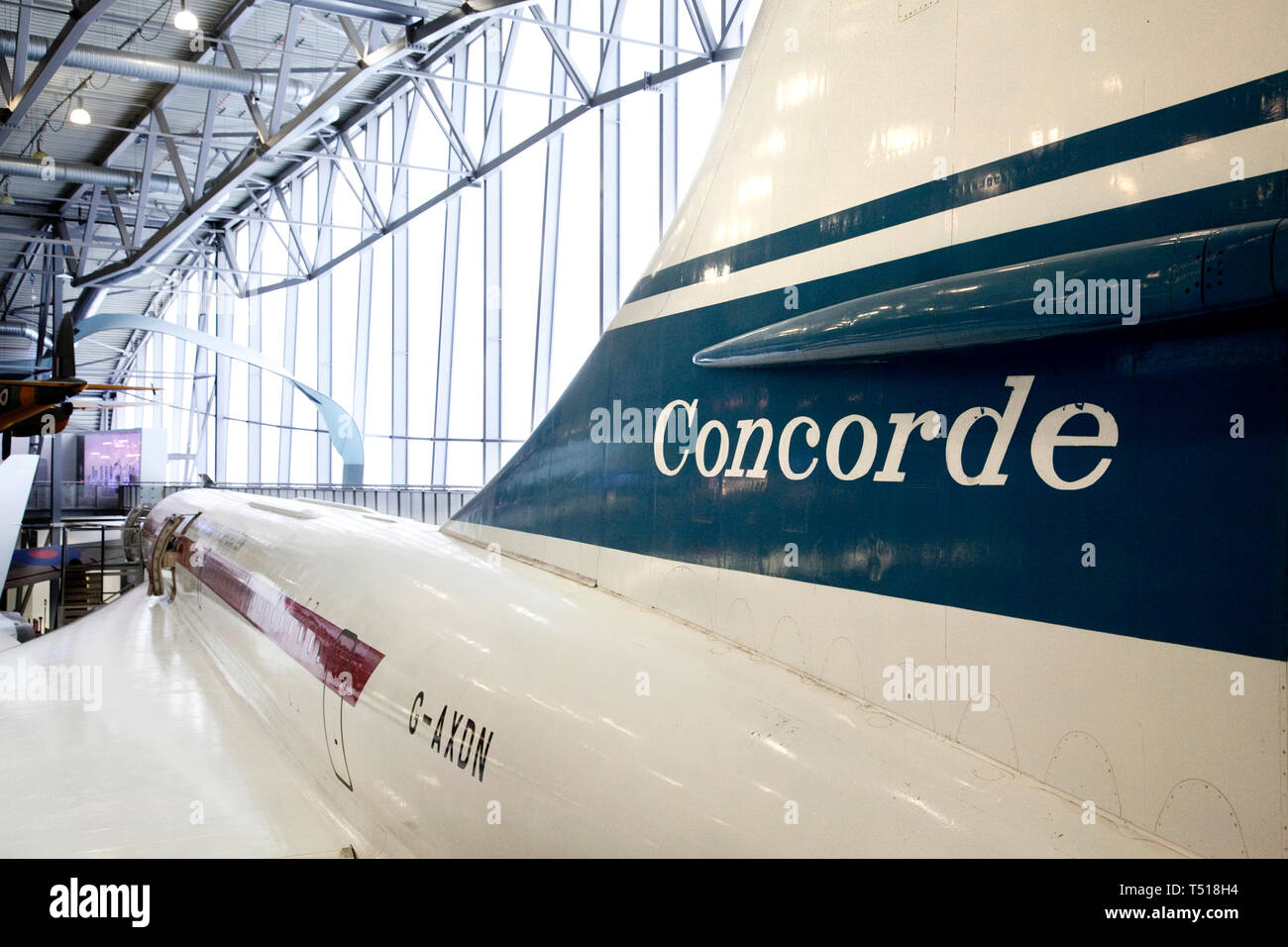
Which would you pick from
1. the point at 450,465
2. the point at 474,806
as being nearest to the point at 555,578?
the point at 474,806

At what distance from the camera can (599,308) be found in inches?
540

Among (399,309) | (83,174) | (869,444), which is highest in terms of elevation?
(83,174)

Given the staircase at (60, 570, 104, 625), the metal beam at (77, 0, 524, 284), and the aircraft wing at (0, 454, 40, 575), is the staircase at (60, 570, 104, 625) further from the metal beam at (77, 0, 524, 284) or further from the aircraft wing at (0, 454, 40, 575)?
the metal beam at (77, 0, 524, 284)

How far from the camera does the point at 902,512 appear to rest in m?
2.16

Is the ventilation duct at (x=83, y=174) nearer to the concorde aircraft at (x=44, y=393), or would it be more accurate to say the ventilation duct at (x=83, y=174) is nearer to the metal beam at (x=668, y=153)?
the concorde aircraft at (x=44, y=393)

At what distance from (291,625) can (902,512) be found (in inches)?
136

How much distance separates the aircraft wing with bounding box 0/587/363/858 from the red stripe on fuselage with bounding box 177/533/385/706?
1.60 feet

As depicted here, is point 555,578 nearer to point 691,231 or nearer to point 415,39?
point 691,231

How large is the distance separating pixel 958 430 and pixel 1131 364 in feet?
1.33

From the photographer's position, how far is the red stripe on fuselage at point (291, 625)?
3.56 metres

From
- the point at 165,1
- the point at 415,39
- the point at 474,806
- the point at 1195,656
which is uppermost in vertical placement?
the point at 165,1

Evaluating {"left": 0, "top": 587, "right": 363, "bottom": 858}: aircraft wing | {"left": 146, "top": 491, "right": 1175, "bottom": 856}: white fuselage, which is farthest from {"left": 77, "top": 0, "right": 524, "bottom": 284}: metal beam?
{"left": 146, "top": 491, "right": 1175, "bottom": 856}: white fuselage
